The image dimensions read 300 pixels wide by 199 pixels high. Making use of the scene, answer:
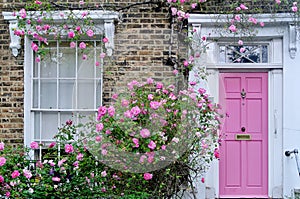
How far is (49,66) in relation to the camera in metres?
8.20

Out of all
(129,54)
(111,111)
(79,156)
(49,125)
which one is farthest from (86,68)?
(79,156)

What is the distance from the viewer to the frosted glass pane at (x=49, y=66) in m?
8.17

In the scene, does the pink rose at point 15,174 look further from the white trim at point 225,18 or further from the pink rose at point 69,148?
the white trim at point 225,18

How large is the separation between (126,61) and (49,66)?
1229 millimetres

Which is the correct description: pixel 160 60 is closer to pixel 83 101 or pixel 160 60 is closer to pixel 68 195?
pixel 83 101

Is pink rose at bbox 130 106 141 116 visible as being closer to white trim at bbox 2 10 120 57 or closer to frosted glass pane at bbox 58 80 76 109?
white trim at bbox 2 10 120 57

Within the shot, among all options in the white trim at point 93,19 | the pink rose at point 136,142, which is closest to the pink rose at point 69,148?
the pink rose at point 136,142

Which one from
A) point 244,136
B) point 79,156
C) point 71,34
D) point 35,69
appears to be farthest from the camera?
point 35,69

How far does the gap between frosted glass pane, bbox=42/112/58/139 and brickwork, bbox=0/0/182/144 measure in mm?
353

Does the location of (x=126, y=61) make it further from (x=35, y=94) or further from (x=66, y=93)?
(x=35, y=94)

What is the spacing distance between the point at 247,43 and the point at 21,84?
3.55m

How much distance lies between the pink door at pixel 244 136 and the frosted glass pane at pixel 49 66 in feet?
8.57

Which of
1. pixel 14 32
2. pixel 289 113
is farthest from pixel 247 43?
pixel 14 32

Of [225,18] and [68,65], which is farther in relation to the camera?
[68,65]
